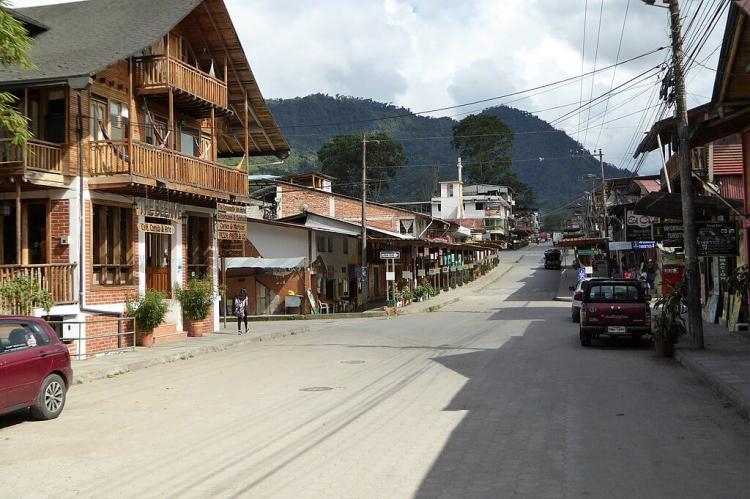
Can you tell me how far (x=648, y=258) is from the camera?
2128 inches

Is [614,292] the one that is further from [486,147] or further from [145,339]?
[486,147]

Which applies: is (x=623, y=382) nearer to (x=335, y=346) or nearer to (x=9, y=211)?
(x=335, y=346)

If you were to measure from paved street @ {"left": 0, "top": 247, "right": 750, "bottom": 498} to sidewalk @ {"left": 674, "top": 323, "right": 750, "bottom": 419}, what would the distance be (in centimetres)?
27

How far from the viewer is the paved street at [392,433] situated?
6.73m

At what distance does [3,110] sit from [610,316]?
15.0 meters

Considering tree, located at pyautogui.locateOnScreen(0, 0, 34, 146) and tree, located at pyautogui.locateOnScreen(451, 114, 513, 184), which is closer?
tree, located at pyautogui.locateOnScreen(0, 0, 34, 146)

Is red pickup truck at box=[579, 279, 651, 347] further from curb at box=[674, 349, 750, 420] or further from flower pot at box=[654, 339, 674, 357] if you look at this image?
curb at box=[674, 349, 750, 420]

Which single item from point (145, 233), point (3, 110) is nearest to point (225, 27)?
point (145, 233)

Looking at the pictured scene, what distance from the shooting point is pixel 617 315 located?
19.2 m

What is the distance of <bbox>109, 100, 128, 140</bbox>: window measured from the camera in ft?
68.7

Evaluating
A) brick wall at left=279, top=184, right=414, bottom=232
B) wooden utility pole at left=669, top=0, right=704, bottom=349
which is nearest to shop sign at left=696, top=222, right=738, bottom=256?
wooden utility pole at left=669, top=0, right=704, bottom=349

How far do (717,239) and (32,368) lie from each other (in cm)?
1612

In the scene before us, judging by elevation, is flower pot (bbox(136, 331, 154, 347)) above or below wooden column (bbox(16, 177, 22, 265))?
below

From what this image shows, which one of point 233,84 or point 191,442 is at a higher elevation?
point 233,84
